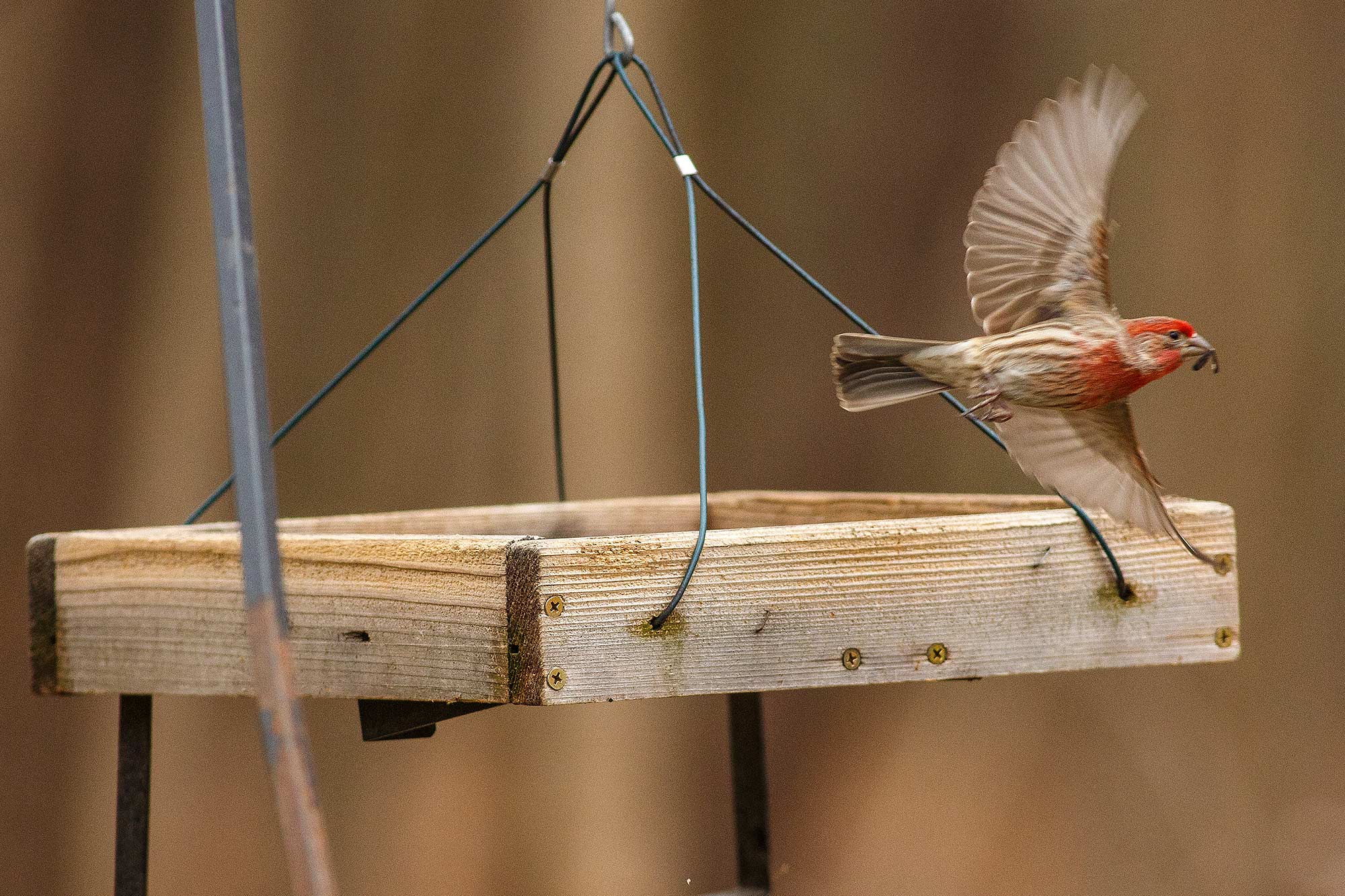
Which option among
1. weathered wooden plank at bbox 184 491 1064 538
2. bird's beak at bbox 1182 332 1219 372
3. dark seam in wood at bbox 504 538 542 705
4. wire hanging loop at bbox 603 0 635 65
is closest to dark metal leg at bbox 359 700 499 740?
dark seam in wood at bbox 504 538 542 705

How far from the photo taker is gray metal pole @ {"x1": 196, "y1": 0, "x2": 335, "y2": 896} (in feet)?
3.16

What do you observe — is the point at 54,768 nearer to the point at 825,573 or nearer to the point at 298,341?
the point at 298,341

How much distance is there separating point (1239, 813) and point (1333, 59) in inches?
66.0

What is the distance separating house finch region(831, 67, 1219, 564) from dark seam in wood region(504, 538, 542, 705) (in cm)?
58

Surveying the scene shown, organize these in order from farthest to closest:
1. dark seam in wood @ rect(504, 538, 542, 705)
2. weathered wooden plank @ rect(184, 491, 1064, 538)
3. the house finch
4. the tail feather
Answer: weathered wooden plank @ rect(184, 491, 1064, 538) < the tail feather < the house finch < dark seam in wood @ rect(504, 538, 542, 705)

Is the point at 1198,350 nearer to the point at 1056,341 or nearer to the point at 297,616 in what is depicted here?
the point at 1056,341

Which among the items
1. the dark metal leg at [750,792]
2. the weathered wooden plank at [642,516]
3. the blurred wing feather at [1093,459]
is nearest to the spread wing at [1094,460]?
the blurred wing feather at [1093,459]

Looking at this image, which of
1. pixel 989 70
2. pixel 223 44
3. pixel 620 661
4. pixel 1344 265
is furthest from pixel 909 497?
pixel 1344 265

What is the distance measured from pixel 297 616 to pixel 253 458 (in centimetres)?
59

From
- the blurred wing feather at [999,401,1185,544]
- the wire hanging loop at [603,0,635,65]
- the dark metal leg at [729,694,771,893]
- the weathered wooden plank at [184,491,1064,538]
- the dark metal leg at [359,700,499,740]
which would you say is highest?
the wire hanging loop at [603,0,635,65]

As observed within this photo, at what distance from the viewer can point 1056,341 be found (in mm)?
1710

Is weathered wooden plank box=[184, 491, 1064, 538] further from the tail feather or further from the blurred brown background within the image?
the blurred brown background

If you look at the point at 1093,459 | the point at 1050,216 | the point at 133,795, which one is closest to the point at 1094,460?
the point at 1093,459

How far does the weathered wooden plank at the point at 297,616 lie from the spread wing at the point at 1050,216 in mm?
767
